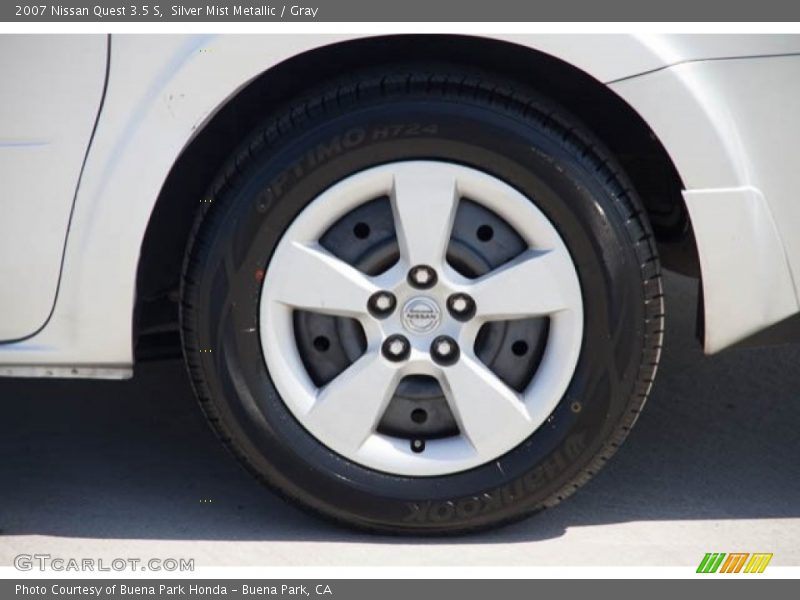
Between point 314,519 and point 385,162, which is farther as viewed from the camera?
point 314,519

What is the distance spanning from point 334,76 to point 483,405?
774mm

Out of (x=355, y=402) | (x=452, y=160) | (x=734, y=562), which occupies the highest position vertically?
(x=452, y=160)

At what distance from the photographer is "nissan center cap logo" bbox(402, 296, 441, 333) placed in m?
2.82

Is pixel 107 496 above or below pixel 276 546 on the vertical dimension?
above

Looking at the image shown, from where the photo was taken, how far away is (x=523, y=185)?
2.78 m

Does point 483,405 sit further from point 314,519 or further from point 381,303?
point 314,519

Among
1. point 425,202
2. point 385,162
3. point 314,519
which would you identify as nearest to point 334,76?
point 385,162

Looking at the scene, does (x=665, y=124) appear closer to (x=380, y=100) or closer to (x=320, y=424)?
(x=380, y=100)

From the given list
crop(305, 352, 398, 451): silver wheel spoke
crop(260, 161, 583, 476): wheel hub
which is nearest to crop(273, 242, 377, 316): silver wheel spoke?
crop(260, 161, 583, 476): wheel hub

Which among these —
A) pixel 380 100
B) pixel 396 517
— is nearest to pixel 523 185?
pixel 380 100

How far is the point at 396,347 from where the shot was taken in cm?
283

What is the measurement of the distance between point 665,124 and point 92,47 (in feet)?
3.78

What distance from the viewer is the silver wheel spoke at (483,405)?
2.83 metres

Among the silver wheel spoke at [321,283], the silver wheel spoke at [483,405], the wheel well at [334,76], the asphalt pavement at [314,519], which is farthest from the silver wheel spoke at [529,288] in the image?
the asphalt pavement at [314,519]
